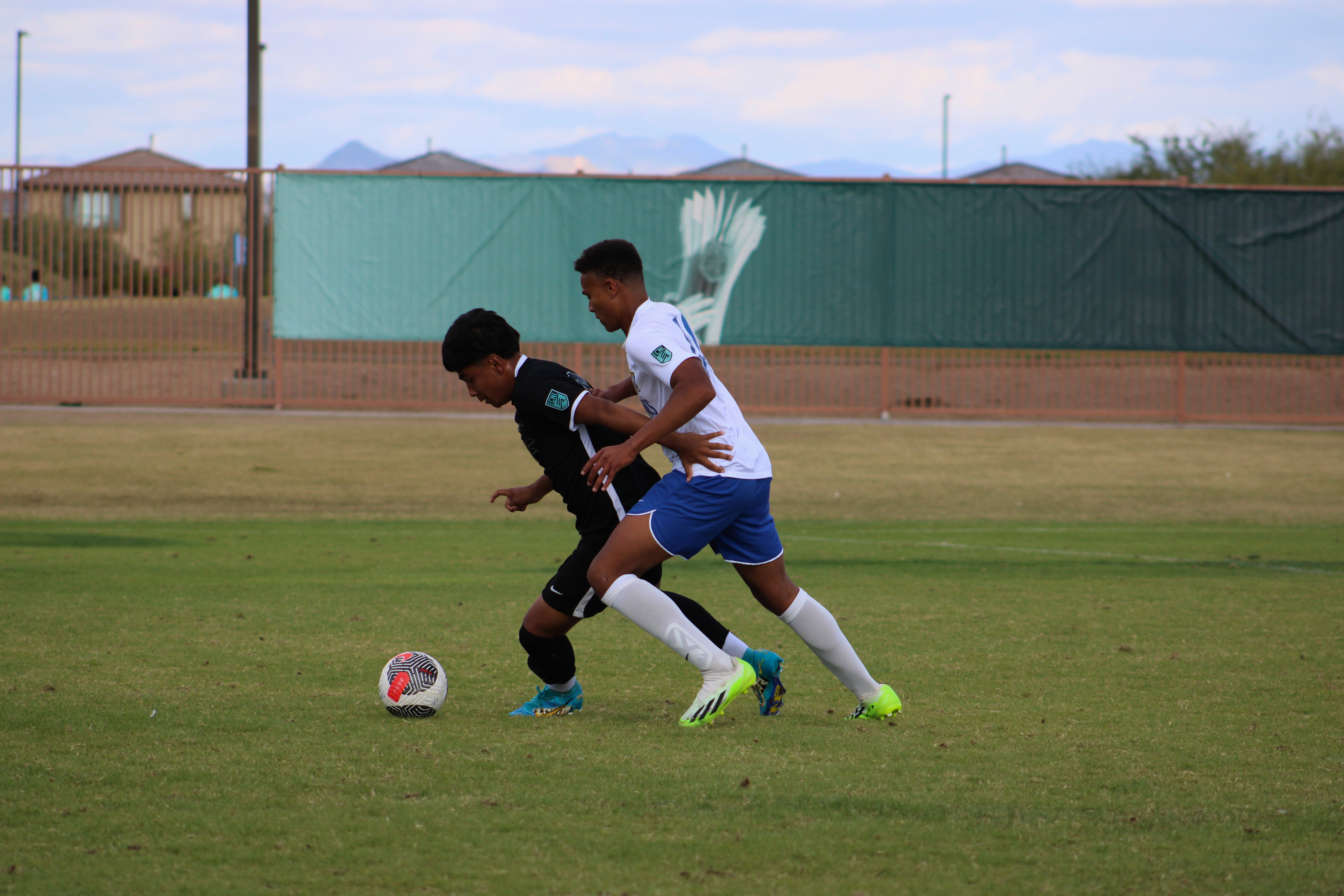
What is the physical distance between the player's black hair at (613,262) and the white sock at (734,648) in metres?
1.53

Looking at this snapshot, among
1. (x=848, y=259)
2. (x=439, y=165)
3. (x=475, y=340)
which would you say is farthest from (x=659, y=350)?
(x=439, y=165)

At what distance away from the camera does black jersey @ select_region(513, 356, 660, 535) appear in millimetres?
4918

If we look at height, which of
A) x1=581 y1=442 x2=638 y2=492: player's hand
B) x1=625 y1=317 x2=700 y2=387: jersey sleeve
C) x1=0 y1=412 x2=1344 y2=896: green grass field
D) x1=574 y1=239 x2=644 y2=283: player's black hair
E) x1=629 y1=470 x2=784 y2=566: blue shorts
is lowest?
x1=0 y1=412 x2=1344 y2=896: green grass field

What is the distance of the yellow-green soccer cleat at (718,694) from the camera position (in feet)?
16.1

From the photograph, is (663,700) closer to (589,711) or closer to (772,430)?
(589,711)

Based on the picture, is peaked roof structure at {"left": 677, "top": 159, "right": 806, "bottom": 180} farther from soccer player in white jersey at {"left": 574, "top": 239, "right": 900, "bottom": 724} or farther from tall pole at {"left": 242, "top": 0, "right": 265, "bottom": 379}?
soccer player in white jersey at {"left": 574, "top": 239, "right": 900, "bottom": 724}

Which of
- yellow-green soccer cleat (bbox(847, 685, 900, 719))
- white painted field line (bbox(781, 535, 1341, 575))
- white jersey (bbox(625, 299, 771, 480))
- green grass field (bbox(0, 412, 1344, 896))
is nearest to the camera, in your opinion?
green grass field (bbox(0, 412, 1344, 896))

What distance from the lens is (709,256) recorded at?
64.6ft

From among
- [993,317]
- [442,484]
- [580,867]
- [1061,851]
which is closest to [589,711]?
[580,867]

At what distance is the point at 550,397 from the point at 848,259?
15372 millimetres

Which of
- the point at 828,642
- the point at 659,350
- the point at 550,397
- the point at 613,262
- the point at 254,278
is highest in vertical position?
the point at 254,278

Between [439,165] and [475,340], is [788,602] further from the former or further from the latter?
[439,165]

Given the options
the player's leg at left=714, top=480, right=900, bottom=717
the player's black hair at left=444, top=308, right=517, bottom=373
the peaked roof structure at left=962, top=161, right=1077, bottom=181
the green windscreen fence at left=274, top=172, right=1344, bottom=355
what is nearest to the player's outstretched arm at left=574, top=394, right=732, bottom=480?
the player's leg at left=714, top=480, right=900, bottom=717

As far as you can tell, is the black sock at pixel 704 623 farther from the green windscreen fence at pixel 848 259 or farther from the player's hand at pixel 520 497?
the green windscreen fence at pixel 848 259
